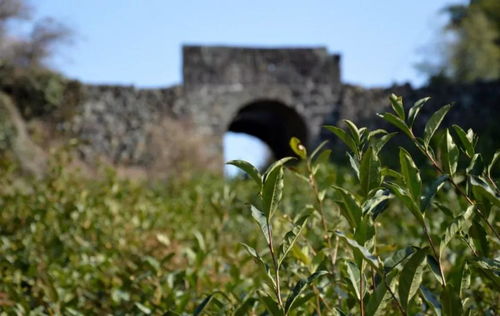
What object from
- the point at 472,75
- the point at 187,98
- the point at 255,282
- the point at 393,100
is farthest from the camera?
the point at 472,75

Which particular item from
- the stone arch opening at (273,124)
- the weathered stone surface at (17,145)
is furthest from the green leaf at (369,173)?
the stone arch opening at (273,124)

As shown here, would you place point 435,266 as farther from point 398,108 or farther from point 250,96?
point 250,96

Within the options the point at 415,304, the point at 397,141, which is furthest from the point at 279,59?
the point at 415,304

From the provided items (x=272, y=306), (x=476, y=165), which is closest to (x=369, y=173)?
(x=476, y=165)

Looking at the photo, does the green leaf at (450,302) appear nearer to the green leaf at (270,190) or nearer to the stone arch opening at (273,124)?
the green leaf at (270,190)

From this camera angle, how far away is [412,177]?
126 cm

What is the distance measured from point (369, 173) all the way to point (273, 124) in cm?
1351

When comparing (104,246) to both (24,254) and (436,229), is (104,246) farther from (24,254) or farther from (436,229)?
(436,229)

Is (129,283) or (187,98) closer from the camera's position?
(129,283)

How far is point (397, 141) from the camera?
1176 cm

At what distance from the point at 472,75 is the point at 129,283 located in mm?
17999

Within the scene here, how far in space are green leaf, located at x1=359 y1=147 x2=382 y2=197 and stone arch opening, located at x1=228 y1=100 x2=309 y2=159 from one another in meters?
11.4

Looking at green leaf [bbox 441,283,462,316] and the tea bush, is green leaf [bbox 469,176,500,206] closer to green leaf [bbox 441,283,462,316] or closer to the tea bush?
the tea bush

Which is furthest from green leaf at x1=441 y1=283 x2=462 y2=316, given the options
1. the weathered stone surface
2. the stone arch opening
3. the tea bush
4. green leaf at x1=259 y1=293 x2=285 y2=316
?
the stone arch opening
